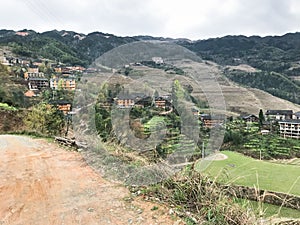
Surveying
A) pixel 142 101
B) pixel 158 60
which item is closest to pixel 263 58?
pixel 142 101

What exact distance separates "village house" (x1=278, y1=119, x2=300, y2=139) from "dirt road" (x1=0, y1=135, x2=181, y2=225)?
28130 mm

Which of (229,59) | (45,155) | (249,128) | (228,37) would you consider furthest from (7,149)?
(228,37)

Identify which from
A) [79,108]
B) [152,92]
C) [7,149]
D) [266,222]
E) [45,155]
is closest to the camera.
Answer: [266,222]

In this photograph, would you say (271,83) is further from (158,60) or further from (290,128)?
(158,60)

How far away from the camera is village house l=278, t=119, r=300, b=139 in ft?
92.6

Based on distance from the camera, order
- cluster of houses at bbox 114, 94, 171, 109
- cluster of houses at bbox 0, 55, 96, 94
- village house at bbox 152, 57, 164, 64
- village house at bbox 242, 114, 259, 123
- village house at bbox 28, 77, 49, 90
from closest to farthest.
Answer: village house at bbox 152, 57, 164, 64
cluster of houses at bbox 114, 94, 171, 109
cluster of houses at bbox 0, 55, 96, 94
village house at bbox 28, 77, 49, 90
village house at bbox 242, 114, 259, 123

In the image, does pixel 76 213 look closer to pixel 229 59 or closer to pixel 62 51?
pixel 62 51

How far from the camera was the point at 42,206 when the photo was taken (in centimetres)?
270

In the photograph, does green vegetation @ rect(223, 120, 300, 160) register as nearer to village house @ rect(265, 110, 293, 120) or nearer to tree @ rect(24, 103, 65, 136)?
village house @ rect(265, 110, 293, 120)

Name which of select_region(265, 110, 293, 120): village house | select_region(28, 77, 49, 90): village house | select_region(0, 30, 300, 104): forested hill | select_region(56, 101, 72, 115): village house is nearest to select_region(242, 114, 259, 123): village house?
select_region(265, 110, 293, 120): village house

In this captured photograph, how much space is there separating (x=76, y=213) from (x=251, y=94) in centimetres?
4899

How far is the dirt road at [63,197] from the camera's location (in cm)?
248

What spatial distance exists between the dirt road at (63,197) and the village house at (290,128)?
2813 centimetres

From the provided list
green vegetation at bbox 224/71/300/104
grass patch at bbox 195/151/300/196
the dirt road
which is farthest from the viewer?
green vegetation at bbox 224/71/300/104
